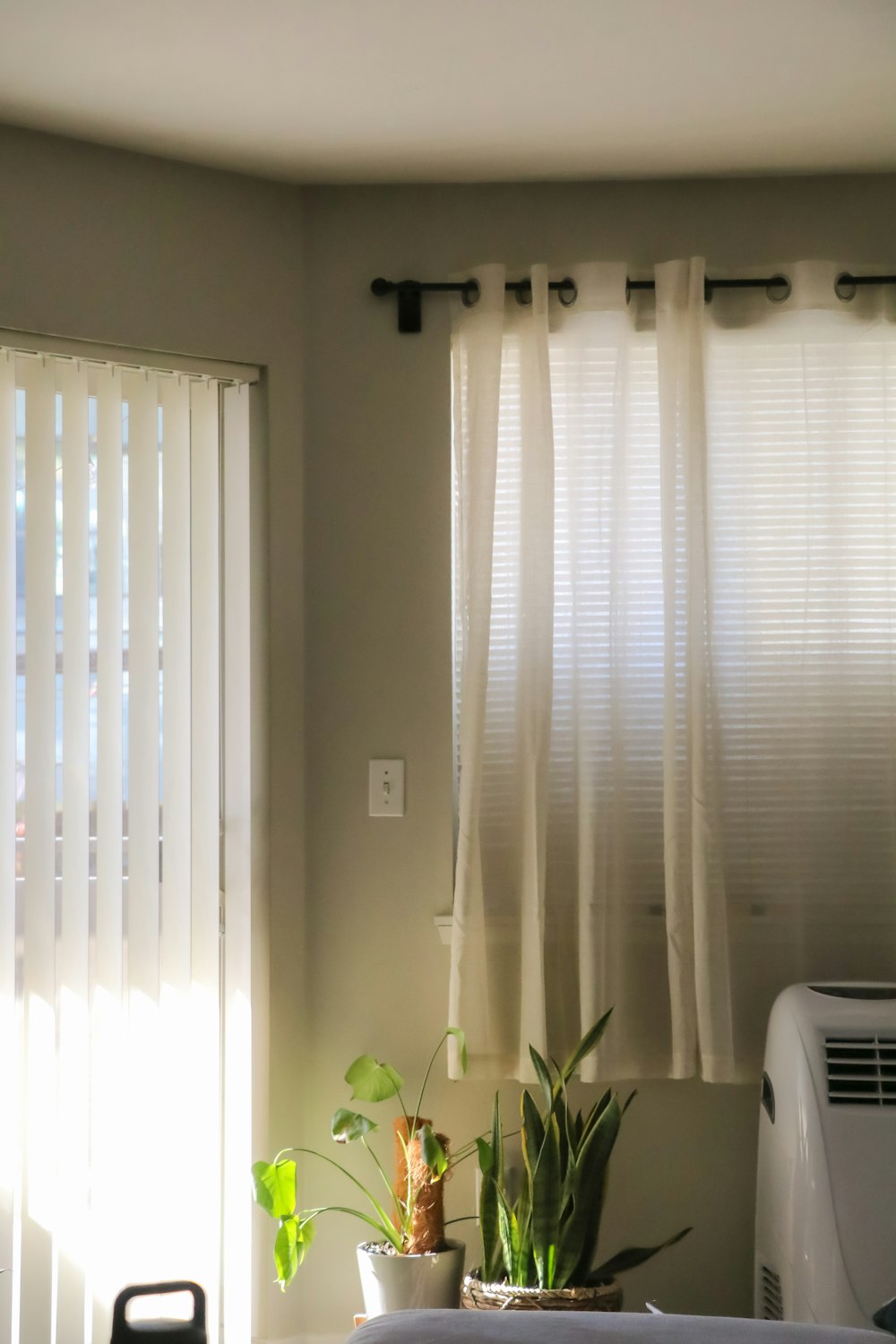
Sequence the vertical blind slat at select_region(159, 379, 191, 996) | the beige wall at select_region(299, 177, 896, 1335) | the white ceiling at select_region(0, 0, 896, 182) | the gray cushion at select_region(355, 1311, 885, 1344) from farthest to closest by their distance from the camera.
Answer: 1. the beige wall at select_region(299, 177, 896, 1335)
2. the vertical blind slat at select_region(159, 379, 191, 996)
3. the white ceiling at select_region(0, 0, 896, 182)
4. the gray cushion at select_region(355, 1311, 885, 1344)

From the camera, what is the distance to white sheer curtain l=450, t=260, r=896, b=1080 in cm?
252

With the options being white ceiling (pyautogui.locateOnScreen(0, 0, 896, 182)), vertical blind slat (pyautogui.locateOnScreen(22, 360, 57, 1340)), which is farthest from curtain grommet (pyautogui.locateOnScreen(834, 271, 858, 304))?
vertical blind slat (pyautogui.locateOnScreen(22, 360, 57, 1340))

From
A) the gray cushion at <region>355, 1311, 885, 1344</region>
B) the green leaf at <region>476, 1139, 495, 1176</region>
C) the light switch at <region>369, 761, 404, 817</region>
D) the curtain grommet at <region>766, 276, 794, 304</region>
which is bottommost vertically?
the green leaf at <region>476, 1139, 495, 1176</region>

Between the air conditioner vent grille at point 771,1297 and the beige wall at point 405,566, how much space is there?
28cm

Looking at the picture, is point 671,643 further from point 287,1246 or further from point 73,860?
point 287,1246

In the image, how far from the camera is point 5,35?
2.02 meters

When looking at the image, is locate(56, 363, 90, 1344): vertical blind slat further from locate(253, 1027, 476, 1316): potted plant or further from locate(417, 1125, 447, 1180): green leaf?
locate(417, 1125, 447, 1180): green leaf

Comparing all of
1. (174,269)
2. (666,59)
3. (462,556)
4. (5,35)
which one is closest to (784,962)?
(462,556)

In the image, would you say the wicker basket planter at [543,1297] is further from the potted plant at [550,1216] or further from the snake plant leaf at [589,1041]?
the snake plant leaf at [589,1041]

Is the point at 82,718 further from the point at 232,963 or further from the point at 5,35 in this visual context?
the point at 5,35

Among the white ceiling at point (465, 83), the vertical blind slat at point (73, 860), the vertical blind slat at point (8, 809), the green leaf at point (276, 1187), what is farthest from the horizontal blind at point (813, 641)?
the vertical blind slat at point (8, 809)

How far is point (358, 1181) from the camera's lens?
2.46m

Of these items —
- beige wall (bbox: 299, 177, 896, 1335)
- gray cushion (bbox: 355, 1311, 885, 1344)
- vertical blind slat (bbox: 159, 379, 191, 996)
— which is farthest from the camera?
beige wall (bbox: 299, 177, 896, 1335)

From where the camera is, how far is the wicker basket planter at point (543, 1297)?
83.9 inches
